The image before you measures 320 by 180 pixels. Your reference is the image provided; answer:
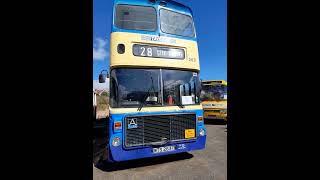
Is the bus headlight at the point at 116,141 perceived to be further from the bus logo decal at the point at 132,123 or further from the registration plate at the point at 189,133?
the registration plate at the point at 189,133

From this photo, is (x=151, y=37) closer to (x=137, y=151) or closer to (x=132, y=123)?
(x=132, y=123)

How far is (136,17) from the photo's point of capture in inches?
179

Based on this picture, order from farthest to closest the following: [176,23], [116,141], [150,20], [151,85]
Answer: [176,23] < [150,20] < [151,85] < [116,141]

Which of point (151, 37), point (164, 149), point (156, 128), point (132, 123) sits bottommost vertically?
point (164, 149)

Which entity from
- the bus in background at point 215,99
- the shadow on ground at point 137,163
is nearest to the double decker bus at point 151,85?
the shadow on ground at point 137,163

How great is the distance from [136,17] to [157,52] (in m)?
1.10

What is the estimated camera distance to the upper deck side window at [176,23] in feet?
15.6

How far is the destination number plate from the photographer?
4.27m

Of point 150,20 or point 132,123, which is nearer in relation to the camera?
point 132,123

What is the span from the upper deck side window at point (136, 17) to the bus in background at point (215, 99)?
659cm

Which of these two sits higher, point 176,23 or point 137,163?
point 176,23

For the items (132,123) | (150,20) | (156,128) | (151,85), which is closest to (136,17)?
(150,20)
